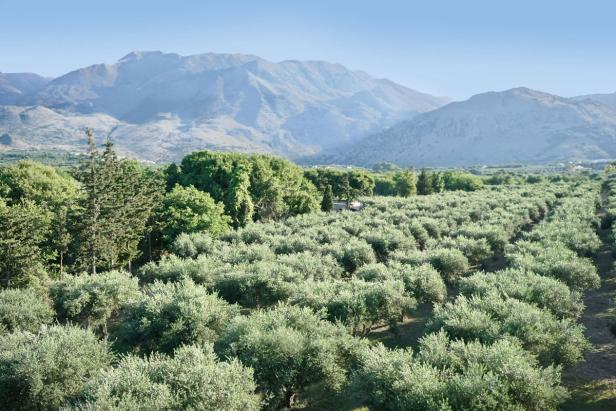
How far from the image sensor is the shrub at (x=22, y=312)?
27.4 meters

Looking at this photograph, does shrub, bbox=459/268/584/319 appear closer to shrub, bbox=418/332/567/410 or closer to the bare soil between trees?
the bare soil between trees

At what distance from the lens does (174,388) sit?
16234 mm

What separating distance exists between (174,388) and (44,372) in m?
7.54

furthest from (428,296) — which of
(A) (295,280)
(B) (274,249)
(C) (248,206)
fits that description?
(C) (248,206)

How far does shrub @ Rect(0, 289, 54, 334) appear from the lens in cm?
2736

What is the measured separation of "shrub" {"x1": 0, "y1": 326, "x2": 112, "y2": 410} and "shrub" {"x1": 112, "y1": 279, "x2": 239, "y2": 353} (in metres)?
4.45

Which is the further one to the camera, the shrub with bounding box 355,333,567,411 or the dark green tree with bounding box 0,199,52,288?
the dark green tree with bounding box 0,199,52,288

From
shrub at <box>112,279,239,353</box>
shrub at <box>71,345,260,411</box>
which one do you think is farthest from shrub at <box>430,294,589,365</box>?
shrub at <box>112,279,239,353</box>

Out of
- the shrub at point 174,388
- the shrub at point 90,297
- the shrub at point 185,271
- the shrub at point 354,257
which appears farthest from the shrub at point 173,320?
the shrub at point 354,257

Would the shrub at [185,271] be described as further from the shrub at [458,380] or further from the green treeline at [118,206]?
the shrub at [458,380]

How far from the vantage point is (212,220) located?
59.6 metres

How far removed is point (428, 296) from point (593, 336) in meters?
11.9

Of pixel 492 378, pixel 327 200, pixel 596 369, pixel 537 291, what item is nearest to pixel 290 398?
pixel 492 378

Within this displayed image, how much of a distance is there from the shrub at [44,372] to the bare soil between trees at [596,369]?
2455 centimetres
